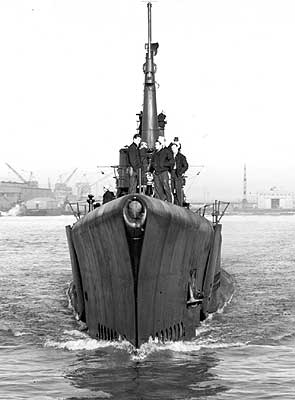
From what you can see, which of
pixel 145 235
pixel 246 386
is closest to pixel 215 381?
pixel 246 386

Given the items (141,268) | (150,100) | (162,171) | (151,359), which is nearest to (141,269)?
(141,268)

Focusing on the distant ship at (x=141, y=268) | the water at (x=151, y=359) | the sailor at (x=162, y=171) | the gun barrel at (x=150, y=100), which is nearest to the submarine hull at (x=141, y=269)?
the distant ship at (x=141, y=268)

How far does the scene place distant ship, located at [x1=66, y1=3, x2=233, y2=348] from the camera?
15922 mm

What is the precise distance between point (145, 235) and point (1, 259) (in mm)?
36842

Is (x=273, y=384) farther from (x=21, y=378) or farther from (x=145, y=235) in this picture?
(x=21, y=378)

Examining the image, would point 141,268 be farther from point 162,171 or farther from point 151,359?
point 162,171

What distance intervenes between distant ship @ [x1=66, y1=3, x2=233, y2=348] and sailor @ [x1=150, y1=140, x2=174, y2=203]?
3.77 ft

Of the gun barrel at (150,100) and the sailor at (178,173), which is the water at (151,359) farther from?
the gun barrel at (150,100)

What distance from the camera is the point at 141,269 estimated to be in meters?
16.1

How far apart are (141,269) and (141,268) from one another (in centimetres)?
2

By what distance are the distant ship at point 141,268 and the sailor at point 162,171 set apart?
1148 mm

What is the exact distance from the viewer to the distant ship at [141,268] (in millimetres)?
15922

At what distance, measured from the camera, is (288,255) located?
53.3 metres

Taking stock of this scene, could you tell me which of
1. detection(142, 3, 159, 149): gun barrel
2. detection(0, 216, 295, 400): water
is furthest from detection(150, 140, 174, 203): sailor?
detection(142, 3, 159, 149): gun barrel
